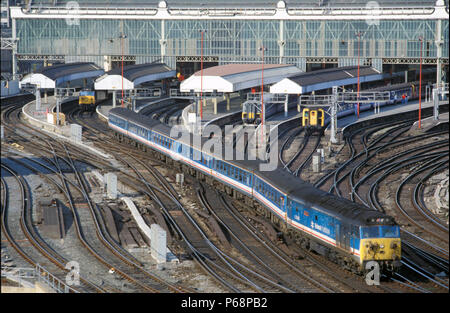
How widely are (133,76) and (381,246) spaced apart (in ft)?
196

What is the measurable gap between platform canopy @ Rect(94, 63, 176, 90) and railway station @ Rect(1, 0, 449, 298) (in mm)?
275

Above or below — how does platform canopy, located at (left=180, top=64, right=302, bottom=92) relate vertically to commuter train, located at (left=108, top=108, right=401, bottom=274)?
above

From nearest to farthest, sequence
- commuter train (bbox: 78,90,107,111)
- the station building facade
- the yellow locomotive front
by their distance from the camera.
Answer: the yellow locomotive front
commuter train (bbox: 78,90,107,111)
the station building facade

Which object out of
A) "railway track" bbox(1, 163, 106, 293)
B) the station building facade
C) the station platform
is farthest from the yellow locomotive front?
the station building facade

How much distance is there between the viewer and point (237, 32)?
104 meters

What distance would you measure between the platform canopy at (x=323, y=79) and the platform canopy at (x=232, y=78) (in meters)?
4.02

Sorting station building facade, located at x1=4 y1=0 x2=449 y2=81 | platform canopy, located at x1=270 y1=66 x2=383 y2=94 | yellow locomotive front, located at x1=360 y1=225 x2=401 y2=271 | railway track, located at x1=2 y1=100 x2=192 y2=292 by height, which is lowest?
railway track, located at x1=2 y1=100 x2=192 y2=292

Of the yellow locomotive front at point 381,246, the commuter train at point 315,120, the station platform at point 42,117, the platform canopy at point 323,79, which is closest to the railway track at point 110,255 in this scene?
the yellow locomotive front at point 381,246

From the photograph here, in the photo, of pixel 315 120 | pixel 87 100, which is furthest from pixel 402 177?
pixel 87 100

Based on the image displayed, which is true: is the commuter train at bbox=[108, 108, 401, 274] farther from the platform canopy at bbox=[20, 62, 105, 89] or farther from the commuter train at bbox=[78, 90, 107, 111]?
the platform canopy at bbox=[20, 62, 105, 89]

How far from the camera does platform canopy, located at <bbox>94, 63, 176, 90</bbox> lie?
275 ft

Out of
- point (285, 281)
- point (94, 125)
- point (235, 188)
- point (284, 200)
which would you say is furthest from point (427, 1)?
point (285, 281)

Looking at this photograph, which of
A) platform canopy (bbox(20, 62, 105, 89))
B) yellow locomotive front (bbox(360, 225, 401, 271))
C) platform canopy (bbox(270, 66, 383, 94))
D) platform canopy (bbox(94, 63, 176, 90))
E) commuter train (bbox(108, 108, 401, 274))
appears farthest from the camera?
platform canopy (bbox(20, 62, 105, 89))
